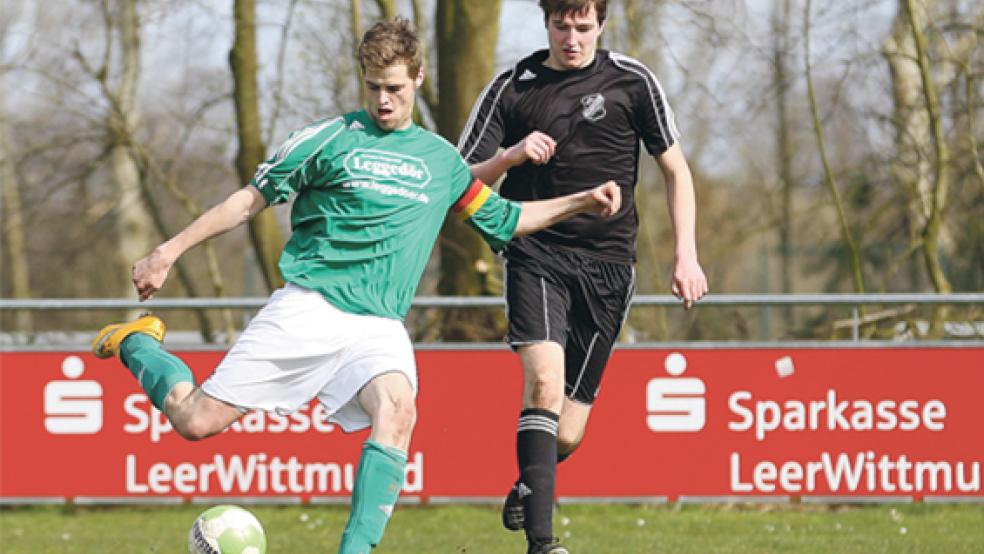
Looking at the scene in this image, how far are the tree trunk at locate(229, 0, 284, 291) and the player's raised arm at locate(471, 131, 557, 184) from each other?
22.0 ft

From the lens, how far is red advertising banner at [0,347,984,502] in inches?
370

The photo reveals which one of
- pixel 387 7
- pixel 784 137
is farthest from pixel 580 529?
pixel 784 137

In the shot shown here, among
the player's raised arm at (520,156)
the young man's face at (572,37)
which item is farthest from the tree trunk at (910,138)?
the player's raised arm at (520,156)

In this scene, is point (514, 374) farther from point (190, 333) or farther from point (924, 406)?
point (190, 333)

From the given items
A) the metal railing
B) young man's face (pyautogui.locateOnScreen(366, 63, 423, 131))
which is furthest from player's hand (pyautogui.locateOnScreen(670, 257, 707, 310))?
the metal railing

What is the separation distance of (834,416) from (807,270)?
9.44m

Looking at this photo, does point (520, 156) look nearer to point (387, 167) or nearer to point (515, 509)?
point (387, 167)

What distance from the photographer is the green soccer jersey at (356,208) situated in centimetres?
542

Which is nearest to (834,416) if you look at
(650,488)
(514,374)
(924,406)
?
(924,406)

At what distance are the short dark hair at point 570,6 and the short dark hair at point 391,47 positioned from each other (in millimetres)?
894

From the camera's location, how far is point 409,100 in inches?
218

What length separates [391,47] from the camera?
5340 millimetres

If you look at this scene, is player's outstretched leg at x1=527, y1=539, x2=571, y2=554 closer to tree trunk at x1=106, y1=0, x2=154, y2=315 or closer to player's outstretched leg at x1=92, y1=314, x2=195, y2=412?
player's outstretched leg at x1=92, y1=314, x2=195, y2=412

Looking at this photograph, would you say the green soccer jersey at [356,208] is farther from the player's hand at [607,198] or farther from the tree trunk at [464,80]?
the tree trunk at [464,80]
